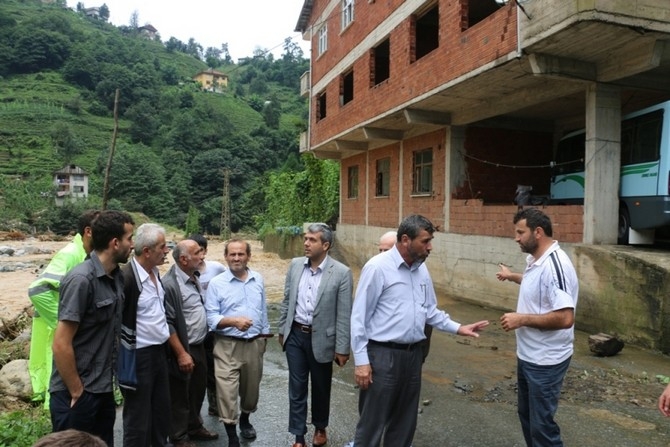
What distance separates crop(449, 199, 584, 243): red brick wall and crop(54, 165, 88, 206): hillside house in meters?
52.3

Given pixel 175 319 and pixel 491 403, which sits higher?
pixel 175 319

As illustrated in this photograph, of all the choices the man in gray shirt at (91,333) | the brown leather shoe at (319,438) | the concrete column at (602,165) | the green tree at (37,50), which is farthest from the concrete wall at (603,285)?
the green tree at (37,50)

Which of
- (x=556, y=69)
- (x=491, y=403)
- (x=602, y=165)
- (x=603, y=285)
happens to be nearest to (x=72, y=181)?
(x=556, y=69)

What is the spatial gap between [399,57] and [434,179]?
336 cm

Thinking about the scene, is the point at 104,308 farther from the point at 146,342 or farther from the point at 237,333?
the point at 237,333

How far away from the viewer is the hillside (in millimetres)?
60000

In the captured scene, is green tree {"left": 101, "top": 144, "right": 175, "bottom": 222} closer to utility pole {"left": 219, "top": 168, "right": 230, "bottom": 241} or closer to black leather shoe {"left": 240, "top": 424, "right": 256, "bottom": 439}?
utility pole {"left": 219, "top": 168, "right": 230, "bottom": 241}

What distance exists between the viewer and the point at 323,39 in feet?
64.5

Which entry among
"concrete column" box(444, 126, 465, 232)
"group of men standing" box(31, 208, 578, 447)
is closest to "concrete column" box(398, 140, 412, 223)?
"concrete column" box(444, 126, 465, 232)

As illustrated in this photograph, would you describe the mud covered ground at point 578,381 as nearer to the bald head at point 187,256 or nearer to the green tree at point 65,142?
the bald head at point 187,256

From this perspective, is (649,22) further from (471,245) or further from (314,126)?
(314,126)

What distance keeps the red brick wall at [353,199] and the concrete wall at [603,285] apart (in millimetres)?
6816

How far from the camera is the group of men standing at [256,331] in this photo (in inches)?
115

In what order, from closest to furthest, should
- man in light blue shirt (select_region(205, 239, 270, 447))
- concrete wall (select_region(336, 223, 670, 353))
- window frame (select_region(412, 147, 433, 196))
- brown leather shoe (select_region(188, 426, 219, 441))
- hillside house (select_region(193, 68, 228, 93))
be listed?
man in light blue shirt (select_region(205, 239, 270, 447)) < brown leather shoe (select_region(188, 426, 219, 441)) < concrete wall (select_region(336, 223, 670, 353)) < window frame (select_region(412, 147, 433, 196)) < hillside house (select_region(193, 68, 228, 93))
